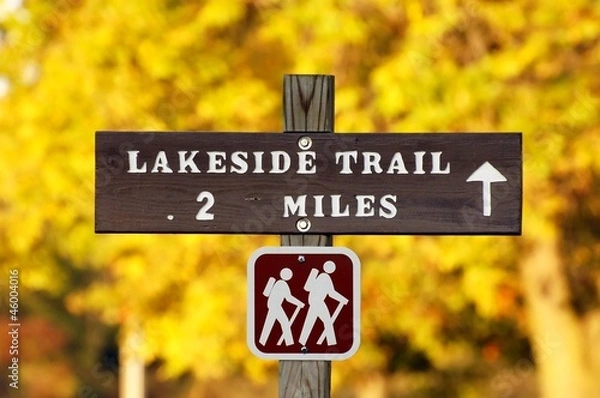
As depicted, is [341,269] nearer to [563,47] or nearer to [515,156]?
[515,156]

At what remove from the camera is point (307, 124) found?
4.57 metres

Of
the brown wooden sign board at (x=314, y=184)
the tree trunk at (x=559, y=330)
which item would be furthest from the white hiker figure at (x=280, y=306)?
the tree trunk at (x=559, y=330)

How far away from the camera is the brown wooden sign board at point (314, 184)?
4.50 m

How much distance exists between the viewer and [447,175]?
4.53 meters

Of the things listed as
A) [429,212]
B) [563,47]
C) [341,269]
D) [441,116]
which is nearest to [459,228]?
[429,212]

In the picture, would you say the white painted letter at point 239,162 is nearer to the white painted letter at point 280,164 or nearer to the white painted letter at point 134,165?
the white painted letter at point 280,164

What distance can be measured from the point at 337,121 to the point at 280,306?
7184mm

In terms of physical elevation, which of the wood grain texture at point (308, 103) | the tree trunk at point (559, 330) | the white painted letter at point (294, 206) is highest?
the wood grain texture at point (308, 103)

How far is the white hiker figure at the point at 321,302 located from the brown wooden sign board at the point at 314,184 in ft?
0.50

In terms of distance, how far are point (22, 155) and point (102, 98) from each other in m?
1.10

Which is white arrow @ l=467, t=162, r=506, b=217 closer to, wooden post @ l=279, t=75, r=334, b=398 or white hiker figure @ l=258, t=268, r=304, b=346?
wooden post @ l=279, t=75, r=334, b=398

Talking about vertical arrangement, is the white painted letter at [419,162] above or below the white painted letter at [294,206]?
above

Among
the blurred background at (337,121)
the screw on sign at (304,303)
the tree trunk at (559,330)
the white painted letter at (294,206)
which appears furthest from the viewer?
the tree trunk at (559,330)

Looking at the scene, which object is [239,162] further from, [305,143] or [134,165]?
[134,165]
